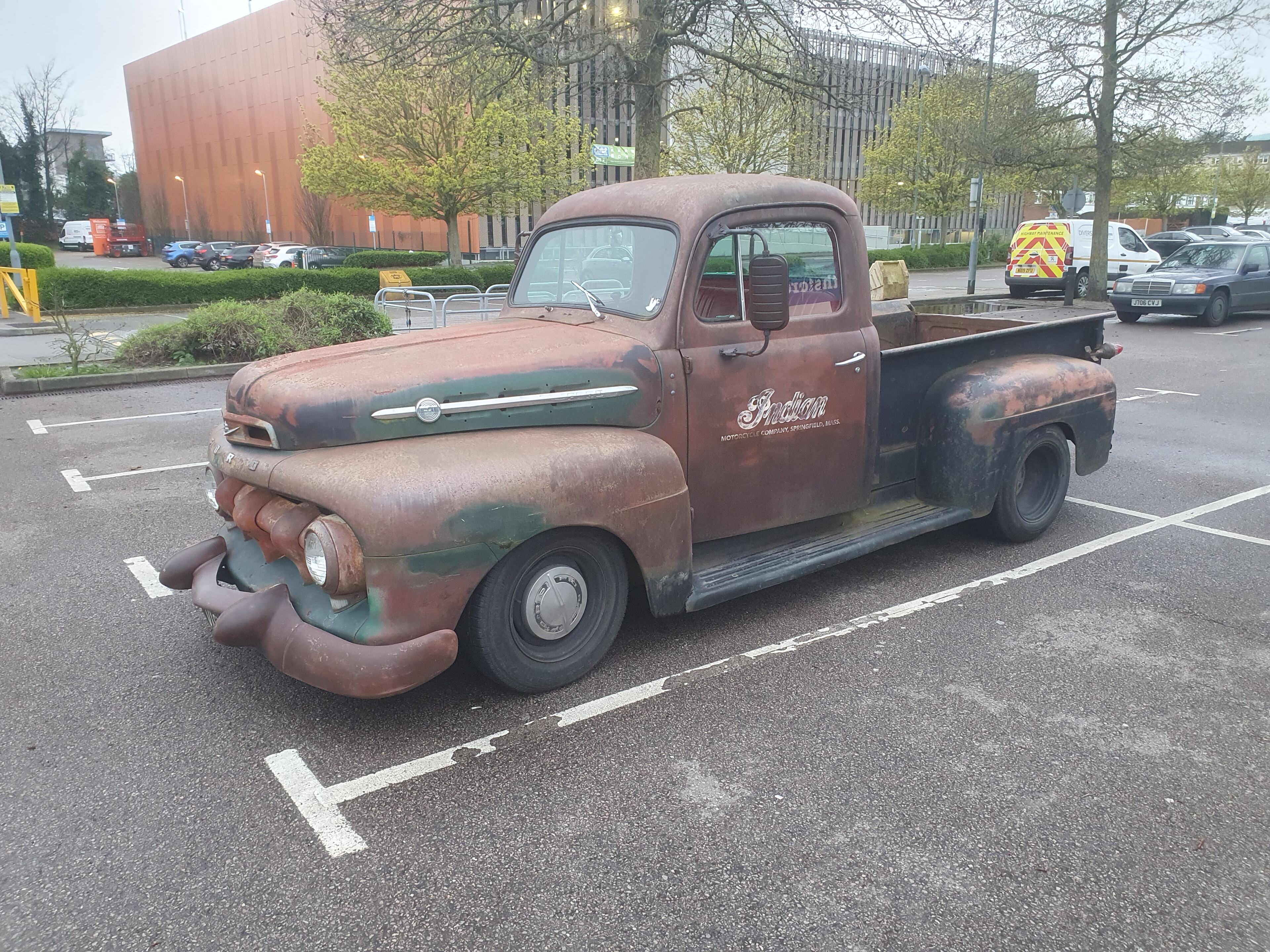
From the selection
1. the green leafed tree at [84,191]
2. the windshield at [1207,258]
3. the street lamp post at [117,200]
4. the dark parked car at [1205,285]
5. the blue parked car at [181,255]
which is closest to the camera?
the dark parked car at [1205,285]

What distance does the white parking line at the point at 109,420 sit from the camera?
30.4ft

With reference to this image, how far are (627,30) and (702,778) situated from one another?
12.4 metres

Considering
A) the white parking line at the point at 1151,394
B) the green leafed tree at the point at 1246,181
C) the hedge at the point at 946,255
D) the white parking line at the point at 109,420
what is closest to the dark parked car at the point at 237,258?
the hedge at the point at 946,255

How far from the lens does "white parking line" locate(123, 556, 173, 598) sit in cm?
493

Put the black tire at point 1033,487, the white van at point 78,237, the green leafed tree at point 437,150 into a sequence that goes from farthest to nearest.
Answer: the white van at point 78,237
the green leafed tree at point 437,150
the black tire at point 1033,487

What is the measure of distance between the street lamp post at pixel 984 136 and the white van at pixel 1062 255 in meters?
1.01

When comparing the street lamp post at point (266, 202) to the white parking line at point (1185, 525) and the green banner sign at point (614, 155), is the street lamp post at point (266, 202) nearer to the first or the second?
the green banner sign at point (614, 155)

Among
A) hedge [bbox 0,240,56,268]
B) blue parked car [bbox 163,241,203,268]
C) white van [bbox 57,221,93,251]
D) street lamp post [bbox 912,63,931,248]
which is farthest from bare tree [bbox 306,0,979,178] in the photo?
white van [bbox 57,221,93,251]

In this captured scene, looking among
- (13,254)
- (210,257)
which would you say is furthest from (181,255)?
(13,254)

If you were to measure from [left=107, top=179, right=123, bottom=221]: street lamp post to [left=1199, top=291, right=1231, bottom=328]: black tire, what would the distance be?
74707 millimetres

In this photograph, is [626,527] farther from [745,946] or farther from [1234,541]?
[1234,541]

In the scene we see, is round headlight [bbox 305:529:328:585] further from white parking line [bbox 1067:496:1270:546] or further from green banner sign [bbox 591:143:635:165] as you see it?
green banner sign [bbox 591:143:635:165]

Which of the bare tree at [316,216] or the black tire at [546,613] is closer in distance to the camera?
the black tire at [546,613]

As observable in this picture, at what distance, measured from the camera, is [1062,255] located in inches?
919
